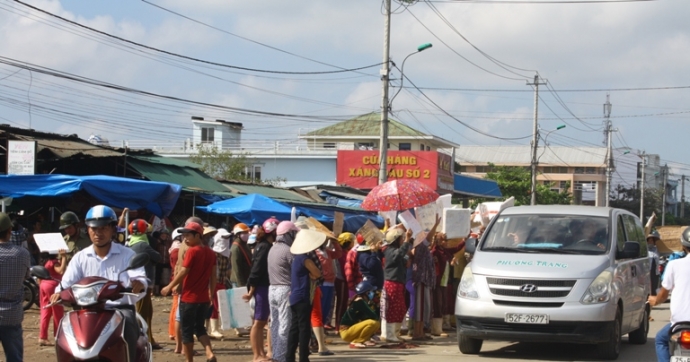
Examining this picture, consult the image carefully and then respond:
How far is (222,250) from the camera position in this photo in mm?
14750

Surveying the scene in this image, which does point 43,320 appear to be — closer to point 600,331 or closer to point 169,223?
point 600,331

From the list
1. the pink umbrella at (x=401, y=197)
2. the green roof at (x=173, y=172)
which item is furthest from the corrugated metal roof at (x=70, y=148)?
the pink umbrella at (x=401, y=197)

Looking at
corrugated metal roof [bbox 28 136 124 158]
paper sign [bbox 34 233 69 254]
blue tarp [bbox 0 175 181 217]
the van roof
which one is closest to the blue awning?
corrugated metal roof [bbox 28 136 124 158]

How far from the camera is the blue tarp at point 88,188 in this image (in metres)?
18.5

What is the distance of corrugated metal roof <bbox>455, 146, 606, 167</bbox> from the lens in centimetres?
12300

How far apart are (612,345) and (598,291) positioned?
84cm

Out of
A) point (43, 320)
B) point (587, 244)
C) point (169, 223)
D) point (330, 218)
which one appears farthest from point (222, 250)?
point (330, 218)

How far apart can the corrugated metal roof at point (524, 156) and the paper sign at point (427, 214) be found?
10351 centimetres

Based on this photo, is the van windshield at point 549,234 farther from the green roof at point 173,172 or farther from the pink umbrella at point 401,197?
the green roof at point 173,172

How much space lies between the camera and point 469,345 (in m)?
12.6

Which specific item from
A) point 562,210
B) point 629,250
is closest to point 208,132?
point 562,210

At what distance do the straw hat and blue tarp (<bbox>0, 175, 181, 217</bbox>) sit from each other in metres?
9.22

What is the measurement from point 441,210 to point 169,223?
29.7ft

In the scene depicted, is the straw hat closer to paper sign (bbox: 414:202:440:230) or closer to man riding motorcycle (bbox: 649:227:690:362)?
man riding motorcycle (bbox: 649:227:690:362)
